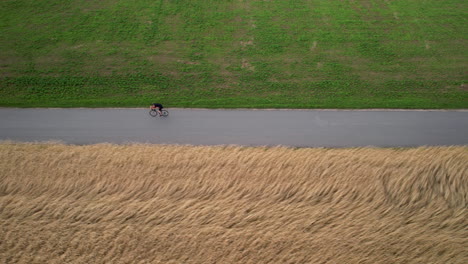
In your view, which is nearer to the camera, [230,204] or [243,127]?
[230,204]

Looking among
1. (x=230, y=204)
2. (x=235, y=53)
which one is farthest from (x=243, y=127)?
(x=235, y=53)

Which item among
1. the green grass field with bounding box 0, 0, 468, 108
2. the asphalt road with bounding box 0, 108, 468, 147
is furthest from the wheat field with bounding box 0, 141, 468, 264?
the green grass field with bounding box 0, 0, 468, 108

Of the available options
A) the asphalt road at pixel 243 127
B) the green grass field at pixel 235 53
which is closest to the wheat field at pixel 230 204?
the asphalt road at pixel 243 127

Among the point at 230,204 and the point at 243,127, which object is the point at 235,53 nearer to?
the point at 243,127

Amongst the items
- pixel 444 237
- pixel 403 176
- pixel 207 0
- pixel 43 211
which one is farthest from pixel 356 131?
pixel 207 0

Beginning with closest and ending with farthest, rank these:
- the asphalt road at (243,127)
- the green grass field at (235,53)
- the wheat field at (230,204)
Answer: the wheat field at (230,204) → the asphalt road at (243,127) → the green grass field at (235,53)

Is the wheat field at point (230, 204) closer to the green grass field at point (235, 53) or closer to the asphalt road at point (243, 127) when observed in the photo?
the asphalt road at point (243, 127)
